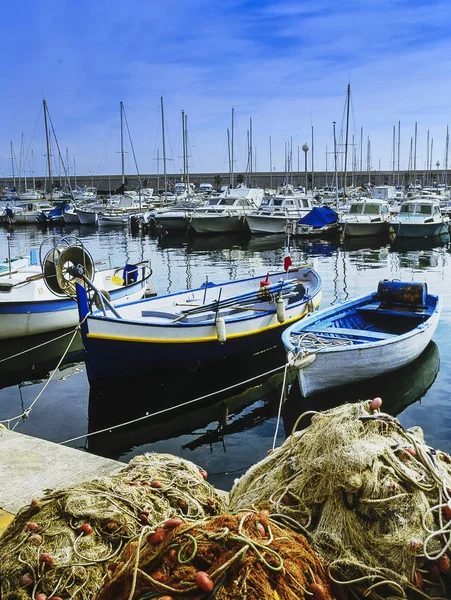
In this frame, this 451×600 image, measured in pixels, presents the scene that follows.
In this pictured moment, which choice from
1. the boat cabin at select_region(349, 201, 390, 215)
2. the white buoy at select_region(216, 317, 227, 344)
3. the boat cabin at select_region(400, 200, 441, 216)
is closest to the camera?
the white buoy at select_region(216, 317, 227, 344)

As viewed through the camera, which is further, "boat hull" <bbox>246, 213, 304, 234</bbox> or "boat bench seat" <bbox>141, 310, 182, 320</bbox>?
"boat hull" <bbox>246, 213, 304, 234</bbox>

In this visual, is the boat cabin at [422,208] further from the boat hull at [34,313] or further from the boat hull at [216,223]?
the boat hull at [34,313]

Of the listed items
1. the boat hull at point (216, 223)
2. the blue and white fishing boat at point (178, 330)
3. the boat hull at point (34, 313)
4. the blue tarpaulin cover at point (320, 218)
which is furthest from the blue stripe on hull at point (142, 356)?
the boat hull at point (216, 223)

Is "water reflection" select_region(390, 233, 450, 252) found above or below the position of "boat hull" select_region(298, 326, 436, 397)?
below

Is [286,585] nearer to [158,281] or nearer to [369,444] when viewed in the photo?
[369,444]

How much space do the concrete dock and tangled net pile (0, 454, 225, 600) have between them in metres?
1.13

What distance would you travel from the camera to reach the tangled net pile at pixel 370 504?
3154mm

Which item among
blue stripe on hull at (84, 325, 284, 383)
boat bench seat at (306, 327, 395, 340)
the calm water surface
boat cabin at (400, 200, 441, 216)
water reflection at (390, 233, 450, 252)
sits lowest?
the calm water surface

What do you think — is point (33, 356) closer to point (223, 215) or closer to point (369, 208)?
point (223, 215)

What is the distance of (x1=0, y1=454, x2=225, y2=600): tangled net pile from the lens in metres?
3.03

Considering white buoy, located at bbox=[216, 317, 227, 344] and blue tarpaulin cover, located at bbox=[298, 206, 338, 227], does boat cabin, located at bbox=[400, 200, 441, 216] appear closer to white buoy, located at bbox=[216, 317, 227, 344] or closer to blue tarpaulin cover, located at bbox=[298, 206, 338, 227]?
blue tarpaulin cover, located at bbox=[298, 206, 338, 227]

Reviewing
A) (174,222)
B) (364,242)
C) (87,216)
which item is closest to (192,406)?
(364,242)

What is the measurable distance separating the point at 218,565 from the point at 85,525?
1.04 meters

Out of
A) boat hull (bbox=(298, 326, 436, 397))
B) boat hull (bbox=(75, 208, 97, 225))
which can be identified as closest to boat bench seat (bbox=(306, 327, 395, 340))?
boat hull (bbox=(298, 326, 436, 397))
